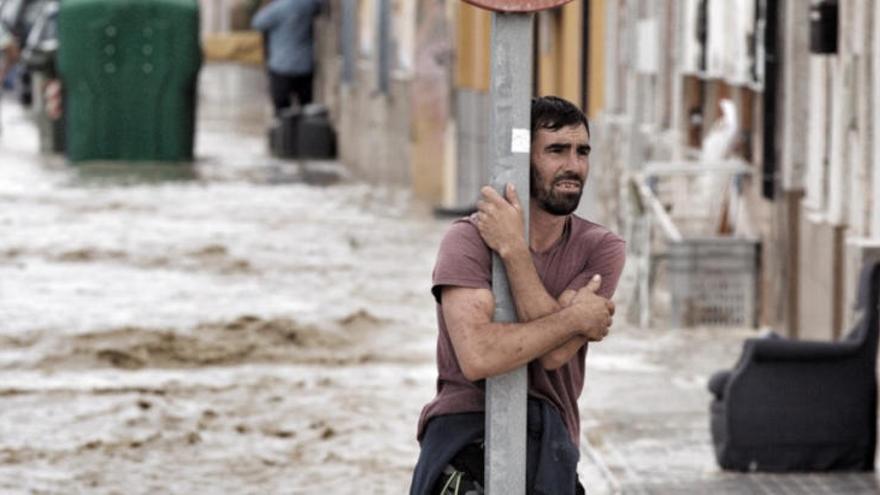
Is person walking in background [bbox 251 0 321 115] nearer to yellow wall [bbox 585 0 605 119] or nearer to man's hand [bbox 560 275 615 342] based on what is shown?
yellow wall [bbox 585 0 605 119]

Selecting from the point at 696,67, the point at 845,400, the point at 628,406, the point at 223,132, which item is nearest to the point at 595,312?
the point at 845,400

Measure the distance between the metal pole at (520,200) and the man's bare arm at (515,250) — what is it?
5 centimetres

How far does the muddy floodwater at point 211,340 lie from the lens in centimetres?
1017

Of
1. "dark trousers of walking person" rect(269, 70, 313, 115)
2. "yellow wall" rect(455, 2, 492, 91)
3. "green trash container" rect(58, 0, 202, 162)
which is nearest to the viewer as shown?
→ "yellow wall" rect(455, 2, 492, 91)

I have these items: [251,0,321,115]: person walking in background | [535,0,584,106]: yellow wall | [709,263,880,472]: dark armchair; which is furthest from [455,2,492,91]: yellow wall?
[709,263,880,472]: dark armchair

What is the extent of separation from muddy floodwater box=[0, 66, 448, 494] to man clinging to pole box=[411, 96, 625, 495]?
12.5 feet

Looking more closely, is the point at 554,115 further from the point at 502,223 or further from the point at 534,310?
the point at 534,310

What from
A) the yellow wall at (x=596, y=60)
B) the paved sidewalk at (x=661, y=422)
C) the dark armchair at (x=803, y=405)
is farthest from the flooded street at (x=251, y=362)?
the yellow wall at (x=596, y=60)

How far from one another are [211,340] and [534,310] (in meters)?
8.49

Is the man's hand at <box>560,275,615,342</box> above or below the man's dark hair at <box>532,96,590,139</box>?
below

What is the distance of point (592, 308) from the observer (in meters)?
5.48

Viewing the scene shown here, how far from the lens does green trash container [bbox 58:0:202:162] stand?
28812 mm

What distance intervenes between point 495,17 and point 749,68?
945cm

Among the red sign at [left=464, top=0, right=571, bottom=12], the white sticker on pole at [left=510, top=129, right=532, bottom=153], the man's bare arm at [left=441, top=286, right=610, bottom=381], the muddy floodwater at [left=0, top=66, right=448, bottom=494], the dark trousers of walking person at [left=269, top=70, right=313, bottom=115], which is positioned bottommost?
the muddy floodwater at [left=0, top=66, right=448, bottom=494]
